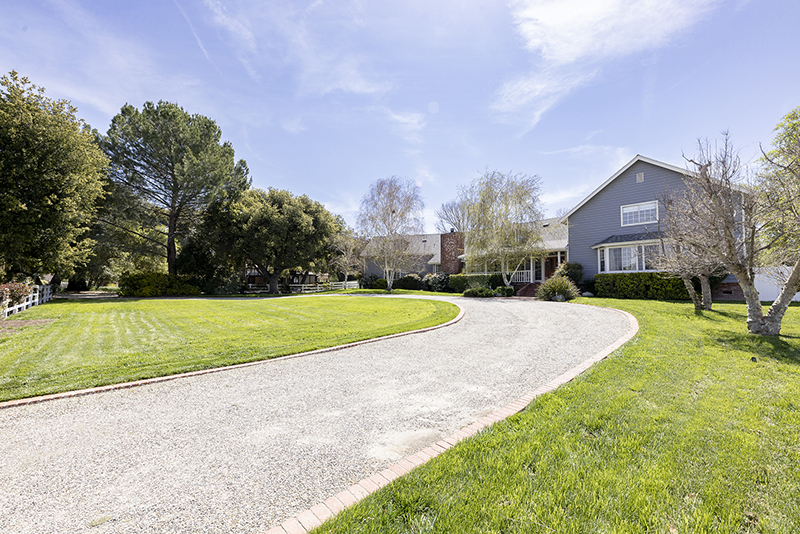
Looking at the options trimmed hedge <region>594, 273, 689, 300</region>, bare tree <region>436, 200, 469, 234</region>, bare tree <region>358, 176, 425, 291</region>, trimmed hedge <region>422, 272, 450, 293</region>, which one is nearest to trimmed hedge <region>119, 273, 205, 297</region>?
bare tree <region>358, 176, 425, 291</region>

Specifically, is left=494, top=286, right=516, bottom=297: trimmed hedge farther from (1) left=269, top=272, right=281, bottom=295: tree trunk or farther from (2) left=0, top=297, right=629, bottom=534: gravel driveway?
(1) left=269, top=272, right=281, bottom=295: tree trunk

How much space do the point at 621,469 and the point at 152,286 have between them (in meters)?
30.4

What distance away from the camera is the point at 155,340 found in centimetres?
787

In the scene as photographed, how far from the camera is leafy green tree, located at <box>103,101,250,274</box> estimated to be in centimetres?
2444

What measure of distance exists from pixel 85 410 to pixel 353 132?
552 inches

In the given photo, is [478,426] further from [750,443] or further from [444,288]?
[444,288]

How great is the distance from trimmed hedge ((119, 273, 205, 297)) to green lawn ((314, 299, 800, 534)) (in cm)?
2912

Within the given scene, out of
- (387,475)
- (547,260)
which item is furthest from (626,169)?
(387,475)

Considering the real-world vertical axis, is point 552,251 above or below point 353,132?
below

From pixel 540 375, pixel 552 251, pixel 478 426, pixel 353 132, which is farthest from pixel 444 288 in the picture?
pixel 478 426

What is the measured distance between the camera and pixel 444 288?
2716 centimetres

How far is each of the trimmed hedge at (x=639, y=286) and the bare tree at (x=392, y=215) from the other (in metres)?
14.0

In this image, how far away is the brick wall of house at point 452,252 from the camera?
34312 millimetres

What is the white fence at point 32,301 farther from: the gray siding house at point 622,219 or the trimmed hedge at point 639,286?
the gray siding house at point 622,219
